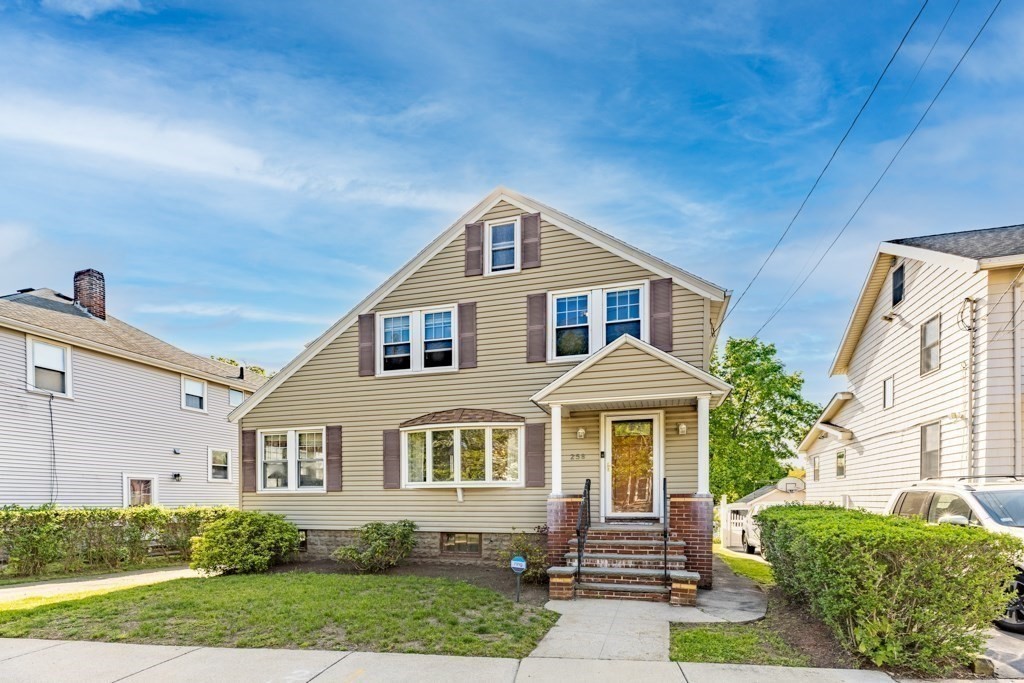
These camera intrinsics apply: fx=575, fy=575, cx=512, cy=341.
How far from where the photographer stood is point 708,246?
607 inches

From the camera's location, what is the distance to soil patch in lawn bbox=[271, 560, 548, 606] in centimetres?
861

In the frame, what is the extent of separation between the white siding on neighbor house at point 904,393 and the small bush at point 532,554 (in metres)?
6.96

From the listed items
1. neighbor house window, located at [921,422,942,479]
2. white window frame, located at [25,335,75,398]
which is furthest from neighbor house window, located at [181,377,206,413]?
neighbor house window, located at [921,422,942,479]

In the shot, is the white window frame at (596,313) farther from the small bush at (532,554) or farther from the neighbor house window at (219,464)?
the neighbor house window at (219,464)

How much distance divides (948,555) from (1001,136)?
7.15m

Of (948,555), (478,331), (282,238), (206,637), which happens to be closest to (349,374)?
(478,331)

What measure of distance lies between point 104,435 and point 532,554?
1405 centimetres

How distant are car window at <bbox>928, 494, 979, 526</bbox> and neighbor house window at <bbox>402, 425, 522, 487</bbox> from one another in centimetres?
652

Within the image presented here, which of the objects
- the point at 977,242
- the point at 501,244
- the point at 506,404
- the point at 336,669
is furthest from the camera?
the point at 501,244

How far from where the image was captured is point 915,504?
7.79 meters

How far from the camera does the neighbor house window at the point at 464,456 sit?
11.4 m

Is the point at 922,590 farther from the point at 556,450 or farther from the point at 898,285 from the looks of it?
the point at 898,285

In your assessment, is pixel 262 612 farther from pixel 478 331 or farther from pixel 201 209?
pixel 201 209

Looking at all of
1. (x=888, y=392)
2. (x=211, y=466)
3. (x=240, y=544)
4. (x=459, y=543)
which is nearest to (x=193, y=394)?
(x=211, y=466)
